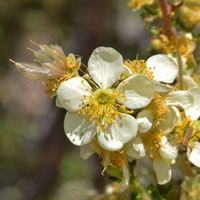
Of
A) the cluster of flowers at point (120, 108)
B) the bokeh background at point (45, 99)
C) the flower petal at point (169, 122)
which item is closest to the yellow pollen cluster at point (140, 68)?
the cluster of flowers at point (120, 108)

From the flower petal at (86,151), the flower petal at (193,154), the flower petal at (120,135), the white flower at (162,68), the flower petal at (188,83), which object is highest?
the white flower at (162,68)

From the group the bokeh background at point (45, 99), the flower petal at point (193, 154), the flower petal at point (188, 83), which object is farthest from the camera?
the bokeh background at point (45, 99)

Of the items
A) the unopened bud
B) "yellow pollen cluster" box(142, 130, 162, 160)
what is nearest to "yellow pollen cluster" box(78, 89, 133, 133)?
"yellow pollen cluster" box(142, 130, 162, 160)

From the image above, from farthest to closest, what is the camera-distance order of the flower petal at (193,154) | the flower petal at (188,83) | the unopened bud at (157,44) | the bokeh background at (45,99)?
the bokeh background at (45,99), the unopened bud at (157,44), the flower petal at (188,83), the flower petal at (193,154)

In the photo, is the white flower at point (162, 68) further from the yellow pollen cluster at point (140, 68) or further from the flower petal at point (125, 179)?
the flower petal at point (125, 179)

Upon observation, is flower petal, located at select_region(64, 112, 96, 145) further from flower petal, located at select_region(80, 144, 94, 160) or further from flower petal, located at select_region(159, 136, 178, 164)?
flower petal, located at select_region(159, 136, 178, 164)

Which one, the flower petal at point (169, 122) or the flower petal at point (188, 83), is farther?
the flower petal at point (188, 83)

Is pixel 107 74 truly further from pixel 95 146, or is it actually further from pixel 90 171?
pixel 90 171

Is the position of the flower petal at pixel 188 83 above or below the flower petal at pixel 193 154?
above
